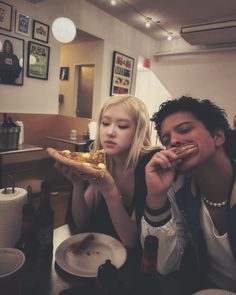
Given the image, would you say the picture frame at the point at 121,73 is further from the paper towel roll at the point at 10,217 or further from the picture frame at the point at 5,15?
the paper towel roll at the point at 10,217

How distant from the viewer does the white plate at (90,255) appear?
0.83m

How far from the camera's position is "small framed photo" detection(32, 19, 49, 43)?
3.86m

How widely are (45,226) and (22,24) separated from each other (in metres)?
3.66

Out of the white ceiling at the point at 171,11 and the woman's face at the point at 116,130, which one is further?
the white ceiling at the point at 171,11

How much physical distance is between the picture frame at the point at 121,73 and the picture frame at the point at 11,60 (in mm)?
2120

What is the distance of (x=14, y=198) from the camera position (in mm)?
896

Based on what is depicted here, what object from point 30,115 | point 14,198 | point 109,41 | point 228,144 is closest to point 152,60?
point 109,41

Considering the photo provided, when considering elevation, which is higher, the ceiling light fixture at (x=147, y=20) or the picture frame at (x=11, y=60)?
the ceiling light fixture at (x=147, y=20)

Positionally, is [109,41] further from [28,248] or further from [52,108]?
[28,248]

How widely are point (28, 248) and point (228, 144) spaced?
3.15ft

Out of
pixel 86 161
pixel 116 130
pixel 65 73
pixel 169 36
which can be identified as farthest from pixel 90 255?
pixel 169 36

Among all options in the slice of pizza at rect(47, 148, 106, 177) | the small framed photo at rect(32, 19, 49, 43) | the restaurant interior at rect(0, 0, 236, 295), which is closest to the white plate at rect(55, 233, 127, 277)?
the slice of pizza at rect(47, 148, 106, 177)

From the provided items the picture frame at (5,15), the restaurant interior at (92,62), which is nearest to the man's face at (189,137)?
the restaurant interior at (92,62)

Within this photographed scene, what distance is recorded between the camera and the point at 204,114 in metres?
1.11
